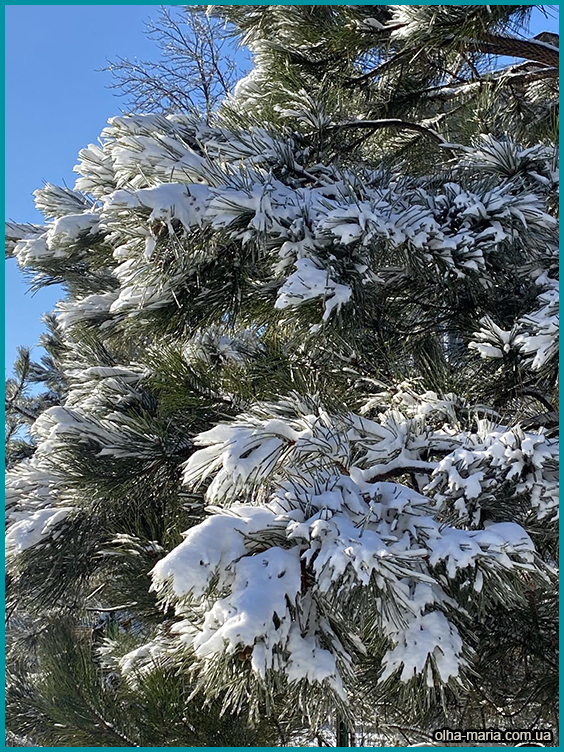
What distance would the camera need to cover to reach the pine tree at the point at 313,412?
60 centimetres

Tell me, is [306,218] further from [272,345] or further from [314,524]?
[314,524]

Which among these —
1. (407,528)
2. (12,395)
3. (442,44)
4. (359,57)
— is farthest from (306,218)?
(12,395)

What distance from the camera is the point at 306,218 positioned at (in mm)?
1125

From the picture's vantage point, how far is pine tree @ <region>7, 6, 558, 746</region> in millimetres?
601

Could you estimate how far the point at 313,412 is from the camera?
1027 mm

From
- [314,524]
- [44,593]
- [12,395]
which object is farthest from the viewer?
[12,395]

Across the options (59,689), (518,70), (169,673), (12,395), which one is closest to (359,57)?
(518,70)

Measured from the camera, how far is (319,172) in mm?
1479

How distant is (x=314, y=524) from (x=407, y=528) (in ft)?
0.44

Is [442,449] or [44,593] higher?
[442,449]

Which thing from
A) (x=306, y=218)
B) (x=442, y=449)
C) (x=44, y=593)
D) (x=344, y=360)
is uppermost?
(x=306, y=218)

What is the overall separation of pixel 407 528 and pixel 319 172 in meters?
1.05

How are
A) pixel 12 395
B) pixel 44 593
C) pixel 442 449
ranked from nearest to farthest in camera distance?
pixel 442 449, pixel 44 593, pixel 12 395

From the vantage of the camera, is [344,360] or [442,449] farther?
[344,360]
